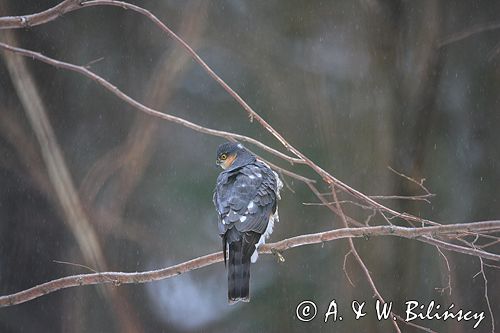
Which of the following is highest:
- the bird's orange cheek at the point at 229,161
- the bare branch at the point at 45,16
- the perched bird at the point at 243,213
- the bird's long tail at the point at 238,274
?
the bare branch at the point at 45,16

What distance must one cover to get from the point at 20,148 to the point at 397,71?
6.55 ft

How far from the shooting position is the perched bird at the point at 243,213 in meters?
1.75

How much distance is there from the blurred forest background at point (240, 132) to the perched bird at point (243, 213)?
4.15ft

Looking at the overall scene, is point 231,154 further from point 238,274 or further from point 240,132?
point 240,132

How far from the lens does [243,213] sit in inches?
72.7

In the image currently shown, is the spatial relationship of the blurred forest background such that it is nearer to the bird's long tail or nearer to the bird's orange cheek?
the bird's orange cheek

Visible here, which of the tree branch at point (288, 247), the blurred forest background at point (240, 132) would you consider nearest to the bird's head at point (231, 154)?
the tree branch at point (288, 247)

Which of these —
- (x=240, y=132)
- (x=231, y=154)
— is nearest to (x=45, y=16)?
(x=231, y=154)

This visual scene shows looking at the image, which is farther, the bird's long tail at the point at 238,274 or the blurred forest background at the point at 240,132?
the blurred forest background at the point at 240,132

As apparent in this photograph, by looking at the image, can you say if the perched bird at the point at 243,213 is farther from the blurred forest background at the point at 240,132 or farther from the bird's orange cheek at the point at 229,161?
the blurred forest background at the point at 240,132

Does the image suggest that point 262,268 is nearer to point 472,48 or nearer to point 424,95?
point 424,95

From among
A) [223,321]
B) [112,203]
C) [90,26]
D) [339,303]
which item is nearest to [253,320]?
[223,321]

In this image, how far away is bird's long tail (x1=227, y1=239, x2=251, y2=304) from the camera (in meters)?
1.74

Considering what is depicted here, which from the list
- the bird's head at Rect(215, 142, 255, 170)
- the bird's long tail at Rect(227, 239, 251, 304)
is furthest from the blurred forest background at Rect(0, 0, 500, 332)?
the bird's long tail at Rect(227, 239, 251, 304)
